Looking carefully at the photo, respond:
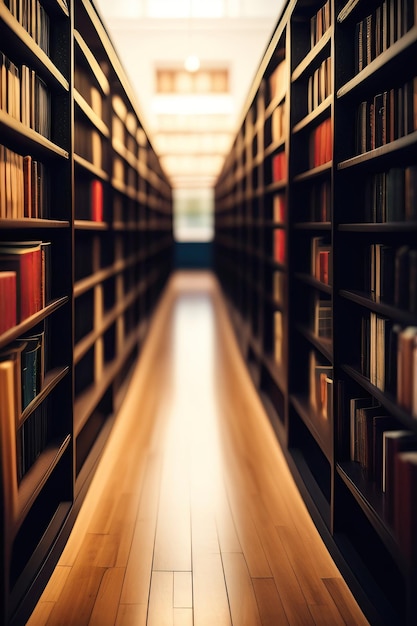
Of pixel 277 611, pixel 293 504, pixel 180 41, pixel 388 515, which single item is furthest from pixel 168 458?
pixel 180 41

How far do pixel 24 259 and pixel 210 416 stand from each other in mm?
2251

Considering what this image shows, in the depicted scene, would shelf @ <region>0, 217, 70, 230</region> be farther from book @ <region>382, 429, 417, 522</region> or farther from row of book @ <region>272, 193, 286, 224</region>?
row of book @ <region>272, 193, 286, 224</region>

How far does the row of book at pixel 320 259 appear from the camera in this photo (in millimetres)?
2691

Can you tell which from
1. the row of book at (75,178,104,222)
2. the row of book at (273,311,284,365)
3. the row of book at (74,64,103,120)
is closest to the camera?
the row of book at (74,64,103,120)

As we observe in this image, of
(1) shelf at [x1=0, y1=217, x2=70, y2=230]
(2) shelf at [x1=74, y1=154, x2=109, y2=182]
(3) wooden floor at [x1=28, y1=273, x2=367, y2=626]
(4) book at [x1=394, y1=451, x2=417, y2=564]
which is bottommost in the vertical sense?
(3) wooden floor at [x1=28, y1=273, x2=367, y2=626]

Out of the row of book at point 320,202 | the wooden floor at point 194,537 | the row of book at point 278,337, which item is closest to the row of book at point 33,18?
the row of book at point 320,202

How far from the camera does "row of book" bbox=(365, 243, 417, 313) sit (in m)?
1.57

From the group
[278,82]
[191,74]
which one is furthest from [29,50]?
[191,74]

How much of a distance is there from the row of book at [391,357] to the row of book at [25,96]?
1209mm

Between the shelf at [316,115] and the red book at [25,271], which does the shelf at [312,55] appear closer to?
the shelf at [316,115]

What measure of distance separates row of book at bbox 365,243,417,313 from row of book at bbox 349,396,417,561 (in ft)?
1.09

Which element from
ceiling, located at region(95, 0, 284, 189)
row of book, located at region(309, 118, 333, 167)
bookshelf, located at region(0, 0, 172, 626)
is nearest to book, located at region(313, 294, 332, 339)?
row of book, located at region(309, 118, 333, 167)

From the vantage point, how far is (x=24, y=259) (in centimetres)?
198

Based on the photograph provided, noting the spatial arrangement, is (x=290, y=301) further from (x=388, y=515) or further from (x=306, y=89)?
(x=388, y=515)
